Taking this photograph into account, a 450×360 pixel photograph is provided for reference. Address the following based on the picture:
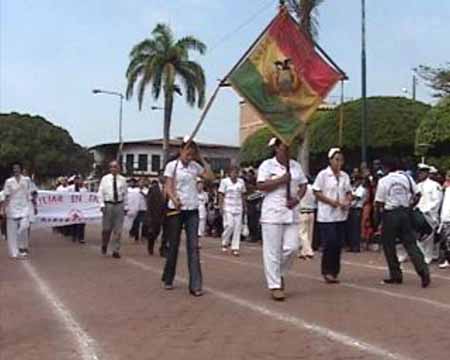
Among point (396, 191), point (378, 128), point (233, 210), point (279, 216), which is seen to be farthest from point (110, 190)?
point (378, 128)

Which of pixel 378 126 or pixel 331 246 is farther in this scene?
pixel 378 126

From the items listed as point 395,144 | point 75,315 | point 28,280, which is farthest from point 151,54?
point 75,315

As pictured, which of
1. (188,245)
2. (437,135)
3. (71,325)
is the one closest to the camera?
(71,325)

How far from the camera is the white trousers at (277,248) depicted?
11.5 meters

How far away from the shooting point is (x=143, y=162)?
324 ft

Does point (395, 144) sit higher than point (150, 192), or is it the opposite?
point (395, 144)

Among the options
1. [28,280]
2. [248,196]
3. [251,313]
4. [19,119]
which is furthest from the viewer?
[19,119]

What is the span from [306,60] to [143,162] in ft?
283

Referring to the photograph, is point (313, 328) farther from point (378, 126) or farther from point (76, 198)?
point (378, 126)

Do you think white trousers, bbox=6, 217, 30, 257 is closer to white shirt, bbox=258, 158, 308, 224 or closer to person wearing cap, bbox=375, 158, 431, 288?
person wearing cap, bbox=375, 158, 431, 288

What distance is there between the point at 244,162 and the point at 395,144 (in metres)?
14.2

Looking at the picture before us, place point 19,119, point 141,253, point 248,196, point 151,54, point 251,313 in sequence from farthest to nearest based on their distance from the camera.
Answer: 1. point 19,119
2. point 151,54
3. point 248,196
4. point 141,253
5. point 251,313

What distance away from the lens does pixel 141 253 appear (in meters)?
21.0

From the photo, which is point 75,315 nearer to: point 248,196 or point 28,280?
point 28,280
